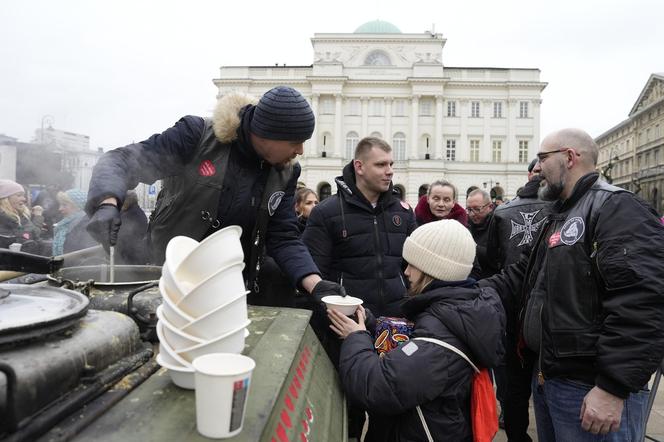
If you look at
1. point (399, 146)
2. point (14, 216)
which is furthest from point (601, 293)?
point (399, 146)

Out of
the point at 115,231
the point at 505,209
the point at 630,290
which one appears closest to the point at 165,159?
the point at 115,231

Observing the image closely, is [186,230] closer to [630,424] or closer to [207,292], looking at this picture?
[207,292]

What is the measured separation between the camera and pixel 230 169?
263cm

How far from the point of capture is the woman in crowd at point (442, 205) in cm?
491

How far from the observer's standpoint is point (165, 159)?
2.54 meters

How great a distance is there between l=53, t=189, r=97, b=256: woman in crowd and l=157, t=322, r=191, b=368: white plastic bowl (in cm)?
314

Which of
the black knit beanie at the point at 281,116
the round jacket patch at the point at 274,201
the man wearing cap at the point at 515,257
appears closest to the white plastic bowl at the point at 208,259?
the black knit beanie at the point at 281,116

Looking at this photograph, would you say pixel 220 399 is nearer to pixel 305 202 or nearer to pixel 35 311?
pixel 35 311

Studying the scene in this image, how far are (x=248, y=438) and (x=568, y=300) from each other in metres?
1.78

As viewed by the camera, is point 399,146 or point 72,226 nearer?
point 72,226

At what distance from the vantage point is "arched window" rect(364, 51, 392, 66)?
4725cm

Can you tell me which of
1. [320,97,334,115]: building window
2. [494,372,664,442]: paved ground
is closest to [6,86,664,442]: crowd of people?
[494,372,664,442]: paved ground

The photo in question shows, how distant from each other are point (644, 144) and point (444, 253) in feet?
231

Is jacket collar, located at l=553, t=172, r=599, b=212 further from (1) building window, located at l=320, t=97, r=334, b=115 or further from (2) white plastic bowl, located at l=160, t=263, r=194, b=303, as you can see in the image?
(1) building window, located at l=320, t=97, r=334, b=115
